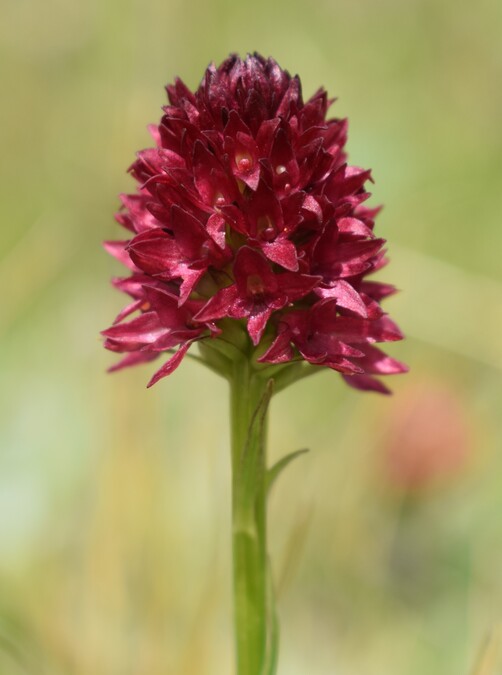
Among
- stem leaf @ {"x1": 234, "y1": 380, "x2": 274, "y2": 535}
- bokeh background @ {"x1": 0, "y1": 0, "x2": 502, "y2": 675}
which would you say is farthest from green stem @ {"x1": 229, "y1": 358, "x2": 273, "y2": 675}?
bokeh background @ {"x1": 0, "y1": 0, "x2": 502, "y2": 675}

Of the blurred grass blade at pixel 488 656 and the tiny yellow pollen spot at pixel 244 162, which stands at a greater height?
the tiny yellow pollen spot at pixel 244 162

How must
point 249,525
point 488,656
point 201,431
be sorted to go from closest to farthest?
point 249,525, point 488,656, point 201,431

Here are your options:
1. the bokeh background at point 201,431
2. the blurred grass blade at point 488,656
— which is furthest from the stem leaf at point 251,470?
the blurred grass blade at point 488,656

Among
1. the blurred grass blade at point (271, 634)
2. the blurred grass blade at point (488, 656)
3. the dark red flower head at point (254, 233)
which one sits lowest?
the blurred grass blade at point (271, 634)

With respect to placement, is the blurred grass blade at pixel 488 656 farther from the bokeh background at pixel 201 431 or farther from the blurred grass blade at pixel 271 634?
the blurred grass blade at pixel 271 634

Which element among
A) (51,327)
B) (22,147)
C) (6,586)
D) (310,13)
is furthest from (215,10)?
(6,586)

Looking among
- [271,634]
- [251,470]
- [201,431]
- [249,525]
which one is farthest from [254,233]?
[201,431]

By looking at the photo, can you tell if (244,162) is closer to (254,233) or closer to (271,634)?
(254,233)
